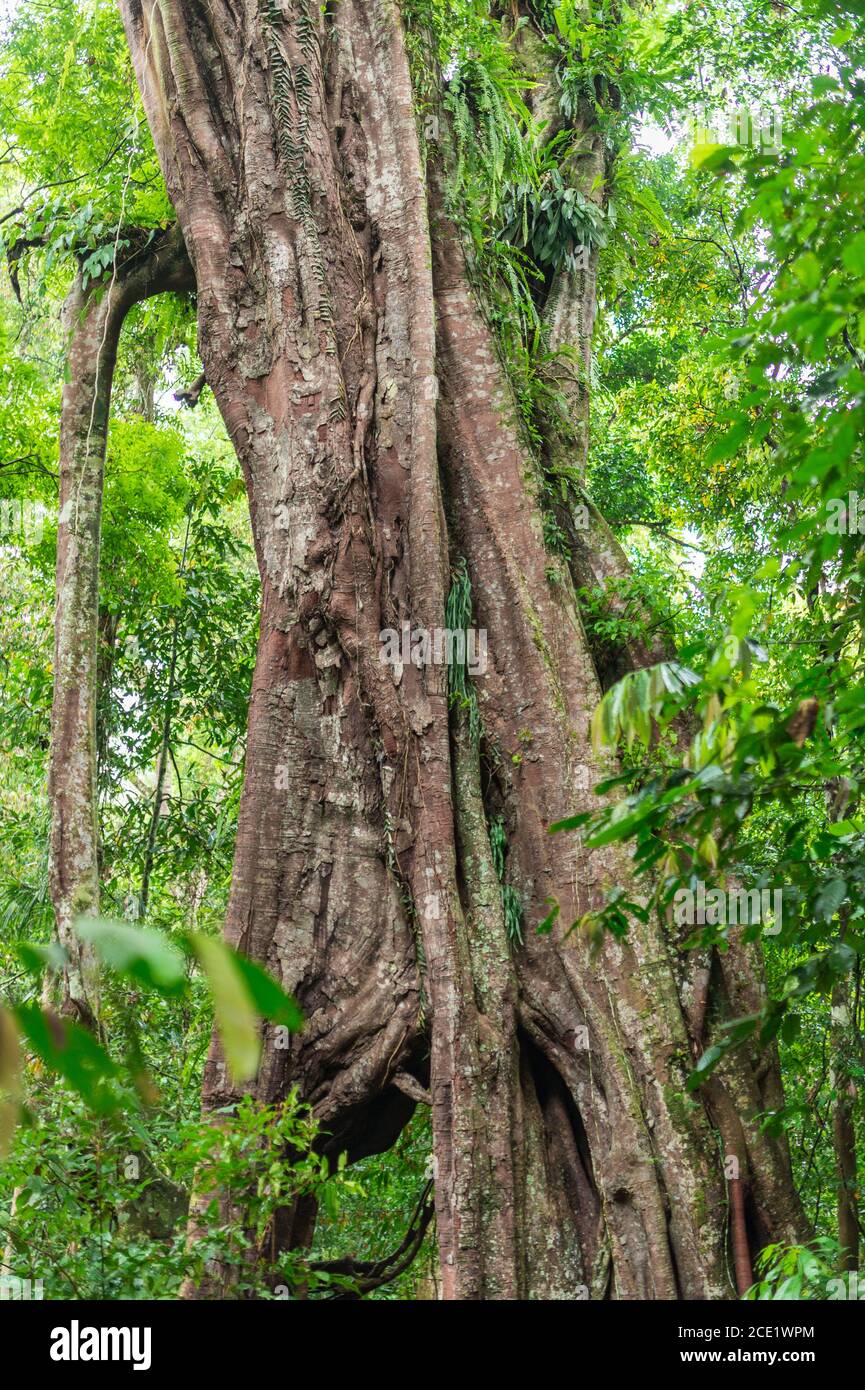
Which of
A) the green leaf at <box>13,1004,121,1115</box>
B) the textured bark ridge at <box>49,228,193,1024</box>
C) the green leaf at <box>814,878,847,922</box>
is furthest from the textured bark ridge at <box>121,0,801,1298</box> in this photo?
the green leaf at <box>13,1004,121,1115</box>

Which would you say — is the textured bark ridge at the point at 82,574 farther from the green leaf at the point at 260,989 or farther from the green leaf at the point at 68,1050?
the green leaf at the point at 260,989

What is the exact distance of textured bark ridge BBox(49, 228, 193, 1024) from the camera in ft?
19.7

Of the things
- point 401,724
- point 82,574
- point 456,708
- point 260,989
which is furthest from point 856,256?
point 82,574

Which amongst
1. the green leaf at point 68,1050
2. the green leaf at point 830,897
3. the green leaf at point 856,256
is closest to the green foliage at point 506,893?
the green leaf at point 830,897

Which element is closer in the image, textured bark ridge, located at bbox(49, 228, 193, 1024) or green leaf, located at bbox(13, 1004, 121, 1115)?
green leaf, located at bbox(13, 1004, 121, 1115)

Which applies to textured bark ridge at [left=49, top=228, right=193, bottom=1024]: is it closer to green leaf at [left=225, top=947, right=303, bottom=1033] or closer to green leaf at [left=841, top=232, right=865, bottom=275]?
green leaf at [left=841, top=232, right=865, bottom=275]

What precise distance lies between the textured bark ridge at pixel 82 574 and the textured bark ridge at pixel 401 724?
945 mm

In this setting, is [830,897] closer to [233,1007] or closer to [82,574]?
[233,1007]

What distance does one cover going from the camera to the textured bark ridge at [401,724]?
4746 millimetres

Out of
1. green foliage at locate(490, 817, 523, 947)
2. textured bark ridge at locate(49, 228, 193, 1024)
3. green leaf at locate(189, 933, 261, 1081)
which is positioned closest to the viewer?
green leaf at locate(189, 933, 261, 1081)

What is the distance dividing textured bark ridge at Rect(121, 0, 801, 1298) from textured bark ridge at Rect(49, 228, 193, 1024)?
37.2 inches

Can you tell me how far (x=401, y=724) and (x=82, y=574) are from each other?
2347 millimetres

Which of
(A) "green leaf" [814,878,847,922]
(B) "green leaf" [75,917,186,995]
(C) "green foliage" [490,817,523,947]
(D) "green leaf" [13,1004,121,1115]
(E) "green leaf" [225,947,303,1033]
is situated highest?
(C) "green foliage" [490,817,523,947]
